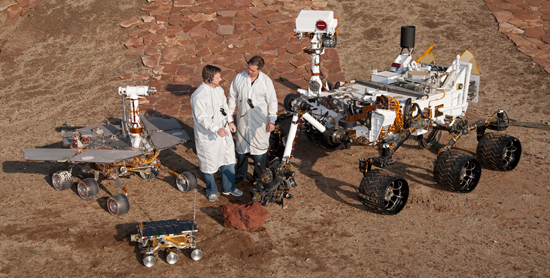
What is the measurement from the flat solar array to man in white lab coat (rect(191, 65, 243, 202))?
136cm

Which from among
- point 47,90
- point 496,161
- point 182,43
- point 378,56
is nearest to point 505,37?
point 378,56

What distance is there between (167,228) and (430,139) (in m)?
5.70

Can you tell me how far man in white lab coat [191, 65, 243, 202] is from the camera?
7.35 metres

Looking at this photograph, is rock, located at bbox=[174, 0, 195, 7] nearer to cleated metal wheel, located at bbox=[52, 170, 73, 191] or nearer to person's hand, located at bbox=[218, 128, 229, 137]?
cleated metal wheel, located at bbox=[52, 170, 73, 191]

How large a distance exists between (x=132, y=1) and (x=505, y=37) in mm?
11875

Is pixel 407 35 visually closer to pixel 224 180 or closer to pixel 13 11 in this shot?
pixel 224 180

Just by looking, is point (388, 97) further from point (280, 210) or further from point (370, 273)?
point (370, 273)

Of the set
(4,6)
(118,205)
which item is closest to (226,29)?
(4,6)

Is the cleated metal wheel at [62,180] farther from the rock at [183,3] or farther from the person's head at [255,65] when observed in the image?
the rock at [183,3]

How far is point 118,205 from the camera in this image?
7332 mm

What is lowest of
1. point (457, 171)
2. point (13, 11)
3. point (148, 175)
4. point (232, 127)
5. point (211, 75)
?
point (148, 175)

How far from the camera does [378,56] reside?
47.4 ft

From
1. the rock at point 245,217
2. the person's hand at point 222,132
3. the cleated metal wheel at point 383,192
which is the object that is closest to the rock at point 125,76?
the person's hand at point 222,132

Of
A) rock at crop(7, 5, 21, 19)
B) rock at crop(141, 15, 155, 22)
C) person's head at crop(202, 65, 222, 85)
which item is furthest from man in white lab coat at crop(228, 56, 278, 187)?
rock at crop(7, 5, 21, 19)
